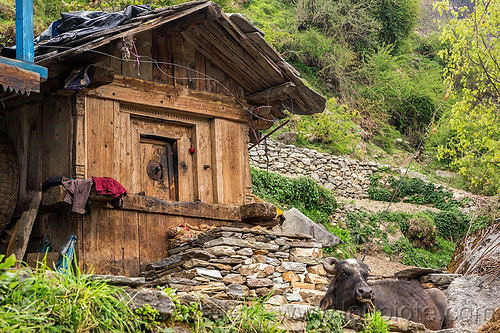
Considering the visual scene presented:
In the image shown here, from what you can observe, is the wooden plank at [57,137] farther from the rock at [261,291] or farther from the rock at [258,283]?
the rock at [261,291]

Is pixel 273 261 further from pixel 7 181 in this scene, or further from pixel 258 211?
pixel 7 181

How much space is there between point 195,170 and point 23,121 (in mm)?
2993

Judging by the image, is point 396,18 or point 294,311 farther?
point 396,18

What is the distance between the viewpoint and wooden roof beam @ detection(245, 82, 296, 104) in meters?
11.6

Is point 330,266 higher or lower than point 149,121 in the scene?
lower

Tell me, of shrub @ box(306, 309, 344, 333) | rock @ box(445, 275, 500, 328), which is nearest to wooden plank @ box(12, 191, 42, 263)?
shrub @ box(306, 309, 344, 333)

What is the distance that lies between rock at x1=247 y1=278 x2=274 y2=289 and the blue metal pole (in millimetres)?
4348

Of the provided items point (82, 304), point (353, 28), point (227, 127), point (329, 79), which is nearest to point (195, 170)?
point (227, 127)

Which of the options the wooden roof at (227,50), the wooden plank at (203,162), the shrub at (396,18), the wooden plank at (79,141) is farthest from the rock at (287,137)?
the wooden plank at (79,141)

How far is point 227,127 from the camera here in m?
11.5

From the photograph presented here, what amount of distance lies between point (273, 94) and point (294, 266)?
361 centimetres

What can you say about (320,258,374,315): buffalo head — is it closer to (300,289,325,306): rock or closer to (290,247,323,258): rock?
(300,289,325,306): rock

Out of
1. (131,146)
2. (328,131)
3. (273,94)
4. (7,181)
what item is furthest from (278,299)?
(328,131)

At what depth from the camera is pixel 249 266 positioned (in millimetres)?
9164
